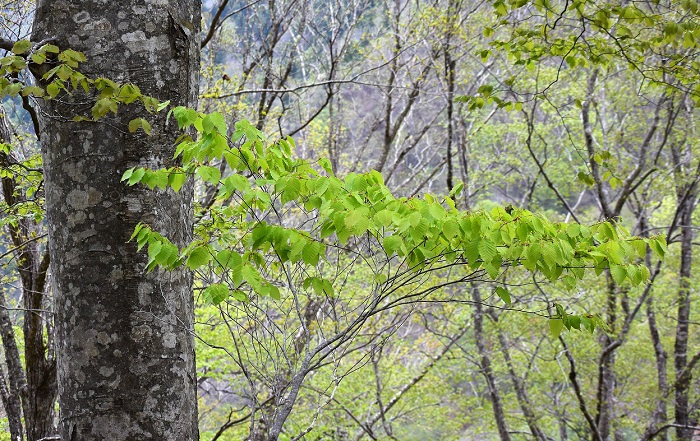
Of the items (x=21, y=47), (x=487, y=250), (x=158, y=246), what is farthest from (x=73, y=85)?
(x=487, y=250)

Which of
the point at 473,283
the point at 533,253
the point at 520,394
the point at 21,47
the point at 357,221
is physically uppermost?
the point at 473,283

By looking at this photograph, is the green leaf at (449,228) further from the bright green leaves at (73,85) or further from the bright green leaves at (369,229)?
the bright green leaves at (73,85)

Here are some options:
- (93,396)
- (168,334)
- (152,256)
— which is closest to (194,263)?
(152,256)

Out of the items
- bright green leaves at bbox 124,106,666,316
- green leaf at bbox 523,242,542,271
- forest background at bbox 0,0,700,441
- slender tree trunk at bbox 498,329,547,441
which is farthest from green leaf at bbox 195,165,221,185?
slender tree trunk at bbox 498,329,547,441

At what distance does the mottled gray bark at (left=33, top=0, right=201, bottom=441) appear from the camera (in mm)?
1485

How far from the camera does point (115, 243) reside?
1.53 meters

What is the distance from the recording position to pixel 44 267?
163 inches

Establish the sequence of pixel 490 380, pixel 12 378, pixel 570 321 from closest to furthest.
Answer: pixel 570 321 < pixel 12 378 < pixel 490 380

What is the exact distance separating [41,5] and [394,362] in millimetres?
8338

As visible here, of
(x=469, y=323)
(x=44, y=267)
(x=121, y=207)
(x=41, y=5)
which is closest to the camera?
(x=121, y=207)

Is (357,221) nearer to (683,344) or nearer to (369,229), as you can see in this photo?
(369,229)

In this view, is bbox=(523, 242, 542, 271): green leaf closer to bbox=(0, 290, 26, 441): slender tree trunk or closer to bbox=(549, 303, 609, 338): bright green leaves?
bbox=(549, 303, 609, 338): bright green leaves

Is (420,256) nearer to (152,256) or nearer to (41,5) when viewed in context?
(152,256)

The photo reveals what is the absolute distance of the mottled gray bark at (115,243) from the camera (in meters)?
1.49
